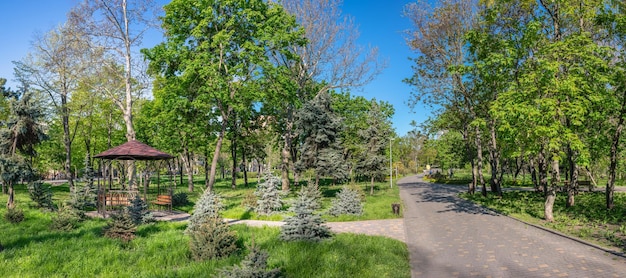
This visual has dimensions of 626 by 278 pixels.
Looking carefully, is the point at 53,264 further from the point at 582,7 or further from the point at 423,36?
the point at 423,36

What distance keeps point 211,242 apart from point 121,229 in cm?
411

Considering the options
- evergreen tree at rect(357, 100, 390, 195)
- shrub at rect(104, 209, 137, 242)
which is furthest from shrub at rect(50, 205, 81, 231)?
evergreen tree at rect(357, 100, 390, 195)

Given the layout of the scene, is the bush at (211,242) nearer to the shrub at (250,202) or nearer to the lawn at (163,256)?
Answer: the lawn at (163,256)

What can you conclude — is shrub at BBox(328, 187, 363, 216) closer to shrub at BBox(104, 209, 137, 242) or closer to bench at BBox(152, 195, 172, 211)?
bench at BBox(152, 195, 172, 211)

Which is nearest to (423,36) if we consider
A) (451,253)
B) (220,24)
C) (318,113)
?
(318,113)

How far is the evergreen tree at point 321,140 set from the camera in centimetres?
2445

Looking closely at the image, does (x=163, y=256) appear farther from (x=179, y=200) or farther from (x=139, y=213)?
(x=179, y=200)

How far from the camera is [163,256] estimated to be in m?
8.96

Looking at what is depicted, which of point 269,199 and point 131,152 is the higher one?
point 131,152

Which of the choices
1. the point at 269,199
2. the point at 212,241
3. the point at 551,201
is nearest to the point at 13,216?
the point at 269,199

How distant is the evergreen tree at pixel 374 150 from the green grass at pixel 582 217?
312 inches

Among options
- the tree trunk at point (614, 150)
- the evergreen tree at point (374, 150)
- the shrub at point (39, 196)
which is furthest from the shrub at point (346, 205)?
the shrub at point (39, 196)

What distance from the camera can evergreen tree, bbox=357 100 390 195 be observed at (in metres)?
27.0

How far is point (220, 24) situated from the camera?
2080cm
